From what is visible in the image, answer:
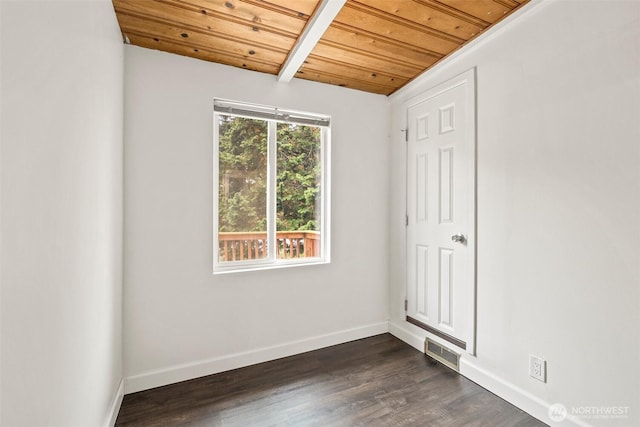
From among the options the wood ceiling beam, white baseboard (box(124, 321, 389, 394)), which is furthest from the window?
white baseboard (box(124, 321, 389, 394))

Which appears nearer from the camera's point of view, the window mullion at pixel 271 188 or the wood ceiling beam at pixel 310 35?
the wood ceiling beam at pixel 310 35

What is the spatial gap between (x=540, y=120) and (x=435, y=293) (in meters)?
1.43

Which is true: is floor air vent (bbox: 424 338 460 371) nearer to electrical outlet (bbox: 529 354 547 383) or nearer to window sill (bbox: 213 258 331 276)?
electrical outlet (bbox: 529 354 547 383)

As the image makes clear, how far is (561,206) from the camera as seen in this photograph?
1.63 metres

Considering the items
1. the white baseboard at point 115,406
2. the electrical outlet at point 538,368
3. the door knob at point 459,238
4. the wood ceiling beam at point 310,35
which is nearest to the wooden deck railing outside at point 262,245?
the white baseboard at point 115,406

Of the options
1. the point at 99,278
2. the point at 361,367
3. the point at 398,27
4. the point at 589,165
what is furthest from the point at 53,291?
the point at 589,165

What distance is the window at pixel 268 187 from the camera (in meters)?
2.36

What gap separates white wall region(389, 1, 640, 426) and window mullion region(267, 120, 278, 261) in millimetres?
1556

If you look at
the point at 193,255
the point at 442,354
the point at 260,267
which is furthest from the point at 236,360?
the point at 442,354

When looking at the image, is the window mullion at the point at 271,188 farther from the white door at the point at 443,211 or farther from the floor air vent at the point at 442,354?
the floor air vent at the point at 442,354

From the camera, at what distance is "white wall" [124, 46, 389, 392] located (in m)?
2.02

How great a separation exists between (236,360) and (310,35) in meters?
2.34

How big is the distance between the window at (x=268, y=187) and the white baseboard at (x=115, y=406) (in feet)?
3.00

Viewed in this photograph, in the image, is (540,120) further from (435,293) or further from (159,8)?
(159,8)
